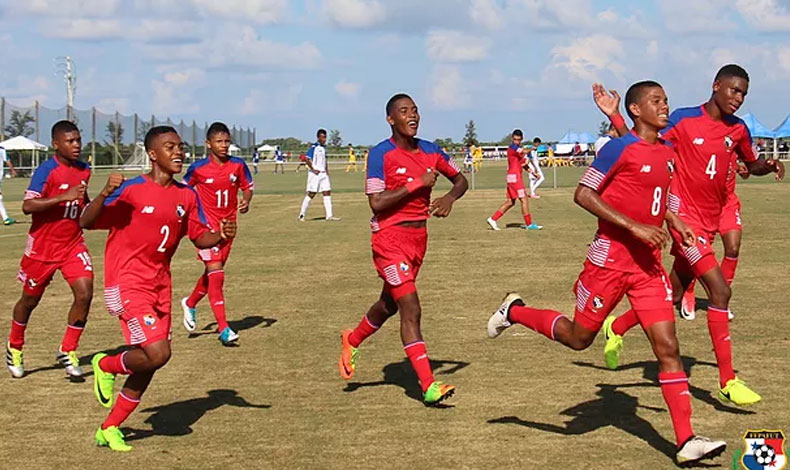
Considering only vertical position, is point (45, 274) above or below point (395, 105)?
below

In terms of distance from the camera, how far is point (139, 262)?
7.79m

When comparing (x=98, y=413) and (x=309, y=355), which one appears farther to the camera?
(x=309, y=355)

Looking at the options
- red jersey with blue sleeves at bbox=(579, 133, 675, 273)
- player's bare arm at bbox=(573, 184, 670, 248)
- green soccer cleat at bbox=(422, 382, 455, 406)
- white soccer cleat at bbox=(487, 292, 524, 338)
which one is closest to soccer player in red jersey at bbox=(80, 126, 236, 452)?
green soccer cleat at bbox=(422, 382, 455, 406)

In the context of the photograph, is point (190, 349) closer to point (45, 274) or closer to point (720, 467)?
point (45, 274)

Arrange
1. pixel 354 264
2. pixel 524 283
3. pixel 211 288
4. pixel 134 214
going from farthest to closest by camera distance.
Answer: pixel 354 264
pixel 524 283
pixel 211 288
pixel 134 214

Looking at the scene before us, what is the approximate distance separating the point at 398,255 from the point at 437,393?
3.90 ft

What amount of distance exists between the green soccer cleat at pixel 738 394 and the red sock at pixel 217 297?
5.47 meters

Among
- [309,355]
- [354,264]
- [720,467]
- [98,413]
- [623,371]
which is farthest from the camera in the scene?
[354,264]

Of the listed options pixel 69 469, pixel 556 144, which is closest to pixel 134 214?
pixel 69 469

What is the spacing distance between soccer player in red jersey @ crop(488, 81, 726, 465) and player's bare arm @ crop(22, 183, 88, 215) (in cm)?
393

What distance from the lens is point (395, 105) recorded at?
8938 millimetres

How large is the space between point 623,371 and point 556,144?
94.6 metres

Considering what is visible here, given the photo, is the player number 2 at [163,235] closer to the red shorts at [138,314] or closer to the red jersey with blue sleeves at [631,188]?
the red shorts at [138,314]

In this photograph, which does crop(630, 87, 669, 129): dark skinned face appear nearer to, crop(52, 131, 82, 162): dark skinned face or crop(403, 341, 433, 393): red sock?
crop(403, 341, 433, 393): red sock
